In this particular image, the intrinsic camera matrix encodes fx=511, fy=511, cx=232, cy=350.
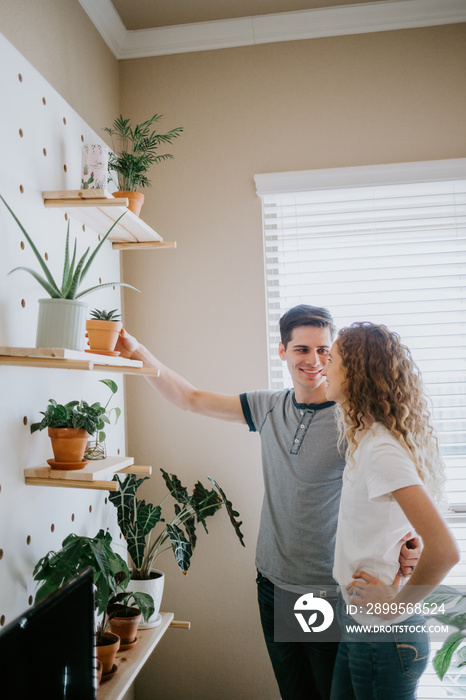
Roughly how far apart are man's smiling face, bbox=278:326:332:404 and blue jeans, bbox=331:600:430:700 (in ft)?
2.45

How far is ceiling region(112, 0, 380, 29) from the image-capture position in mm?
2141

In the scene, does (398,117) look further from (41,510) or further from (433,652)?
(433,652)

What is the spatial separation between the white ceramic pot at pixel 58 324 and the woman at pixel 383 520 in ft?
2.22

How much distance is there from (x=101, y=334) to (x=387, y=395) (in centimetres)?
79

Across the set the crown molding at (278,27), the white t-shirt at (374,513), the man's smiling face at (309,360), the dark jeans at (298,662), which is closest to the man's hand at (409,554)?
the white t-shirt at (374,513)

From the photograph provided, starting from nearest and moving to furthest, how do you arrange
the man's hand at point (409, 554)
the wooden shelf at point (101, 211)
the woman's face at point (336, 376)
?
the man's hand at point (409, 554), the woman's face at point (336, 376), the wooden shelf at point (101, 211)

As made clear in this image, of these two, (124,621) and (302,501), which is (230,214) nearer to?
(302,501)

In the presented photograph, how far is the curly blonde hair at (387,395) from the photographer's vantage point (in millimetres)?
1254

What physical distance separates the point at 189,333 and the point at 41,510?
1038 millimetres

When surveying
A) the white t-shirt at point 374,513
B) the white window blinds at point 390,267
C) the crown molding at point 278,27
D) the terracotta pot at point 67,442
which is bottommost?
the white t-shirt at point 374,513

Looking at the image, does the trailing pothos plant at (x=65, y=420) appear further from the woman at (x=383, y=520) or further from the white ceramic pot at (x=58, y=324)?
the woman at (x=383, y=520)

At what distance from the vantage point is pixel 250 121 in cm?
227

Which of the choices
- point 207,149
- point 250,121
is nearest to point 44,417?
point 207,149

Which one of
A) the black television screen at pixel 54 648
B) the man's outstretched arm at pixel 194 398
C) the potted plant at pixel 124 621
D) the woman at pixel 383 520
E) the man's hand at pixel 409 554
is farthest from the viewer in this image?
the man's outstretched arm at pixel 194 398
